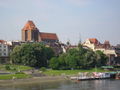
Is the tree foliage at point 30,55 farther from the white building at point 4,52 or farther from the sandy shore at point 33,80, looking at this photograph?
the sandy shore at point 33,80

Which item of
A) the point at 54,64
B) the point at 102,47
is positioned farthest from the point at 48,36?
the point at 54,64

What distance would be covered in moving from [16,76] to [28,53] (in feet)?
72.3

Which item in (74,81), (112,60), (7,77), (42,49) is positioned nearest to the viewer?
(7,77)

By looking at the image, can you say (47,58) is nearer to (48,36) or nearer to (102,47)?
(48,36)

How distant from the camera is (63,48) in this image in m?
153

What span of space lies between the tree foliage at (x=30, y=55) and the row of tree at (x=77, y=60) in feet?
16.3

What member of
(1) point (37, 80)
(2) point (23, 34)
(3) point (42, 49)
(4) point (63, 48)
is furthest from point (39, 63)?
(2) point (23, 34)

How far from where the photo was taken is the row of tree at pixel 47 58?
101 m

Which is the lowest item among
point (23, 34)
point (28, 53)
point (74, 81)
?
point (74, 81)

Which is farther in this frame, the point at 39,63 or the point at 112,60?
→ the point at 112,60

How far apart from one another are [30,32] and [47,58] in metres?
46.1

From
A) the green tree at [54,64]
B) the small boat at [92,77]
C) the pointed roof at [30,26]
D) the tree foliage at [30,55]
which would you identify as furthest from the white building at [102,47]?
the small boat at [92,77]

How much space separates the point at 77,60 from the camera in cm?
10706

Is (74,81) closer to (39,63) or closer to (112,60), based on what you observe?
(39,63)
